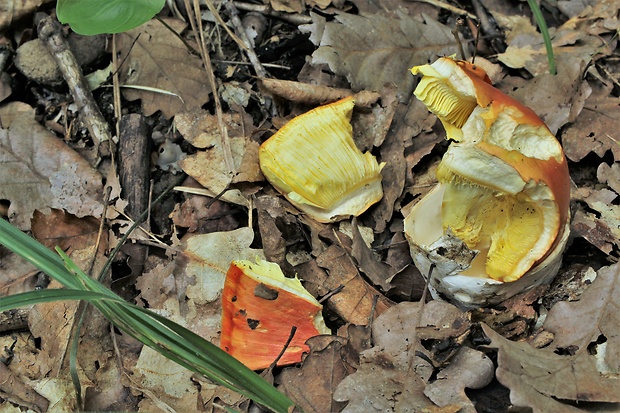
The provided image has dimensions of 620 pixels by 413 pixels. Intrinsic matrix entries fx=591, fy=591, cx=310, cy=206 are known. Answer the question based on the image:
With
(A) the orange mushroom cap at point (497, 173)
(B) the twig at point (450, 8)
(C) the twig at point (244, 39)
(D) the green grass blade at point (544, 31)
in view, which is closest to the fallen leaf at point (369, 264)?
(A) the orange mushroom cap at point (497, 173)

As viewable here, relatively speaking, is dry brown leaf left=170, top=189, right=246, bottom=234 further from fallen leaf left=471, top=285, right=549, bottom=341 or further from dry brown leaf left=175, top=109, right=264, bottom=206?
fallen leaf left=471, top=285, right=549, bottom=341

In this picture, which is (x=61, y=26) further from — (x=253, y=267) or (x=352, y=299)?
(x=352, y=299)

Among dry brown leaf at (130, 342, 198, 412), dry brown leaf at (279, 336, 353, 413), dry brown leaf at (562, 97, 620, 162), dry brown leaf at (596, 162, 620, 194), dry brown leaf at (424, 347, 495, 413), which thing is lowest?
dry brown leaf at (130, 342, 198, 412)

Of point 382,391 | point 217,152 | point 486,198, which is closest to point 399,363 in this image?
point 382,391

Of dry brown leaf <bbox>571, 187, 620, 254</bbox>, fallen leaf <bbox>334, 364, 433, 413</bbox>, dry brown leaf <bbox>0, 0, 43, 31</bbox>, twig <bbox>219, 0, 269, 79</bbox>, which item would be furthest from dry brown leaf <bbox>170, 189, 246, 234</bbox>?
dry brown leaf <bbox>571, 187, 620, 254</bbox>

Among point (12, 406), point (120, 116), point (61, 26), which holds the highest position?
point (61, 26)

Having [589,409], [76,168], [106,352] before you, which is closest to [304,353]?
[106,352]
